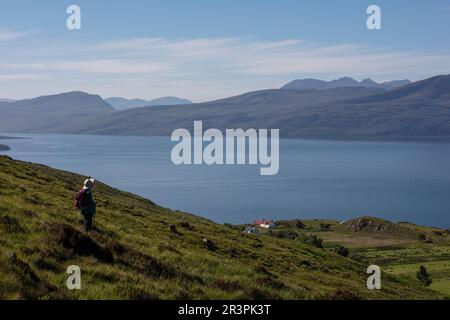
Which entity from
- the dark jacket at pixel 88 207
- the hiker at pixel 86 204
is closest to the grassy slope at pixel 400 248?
the hiker at pixel 86 204

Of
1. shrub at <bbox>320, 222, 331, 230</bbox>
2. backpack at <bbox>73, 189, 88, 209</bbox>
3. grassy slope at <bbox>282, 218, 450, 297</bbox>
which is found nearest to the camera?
backpack at <bbox>73, 189, 88, 209</bbox>

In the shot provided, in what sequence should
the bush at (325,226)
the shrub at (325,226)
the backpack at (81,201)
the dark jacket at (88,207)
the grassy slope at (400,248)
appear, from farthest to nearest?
the shrub at (325,226)
the bush at (325,226)
the grassy slope at (400,248)
the backpack at (81,201)
the dark jacket at (88,207)

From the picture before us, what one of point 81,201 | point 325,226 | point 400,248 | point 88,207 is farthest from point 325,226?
point 88,207

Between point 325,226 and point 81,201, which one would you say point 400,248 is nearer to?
point 325,226

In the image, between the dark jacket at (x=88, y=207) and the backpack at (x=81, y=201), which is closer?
the dark jacket at (x=88, y=207)

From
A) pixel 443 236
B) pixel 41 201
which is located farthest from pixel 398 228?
pixel 41 201

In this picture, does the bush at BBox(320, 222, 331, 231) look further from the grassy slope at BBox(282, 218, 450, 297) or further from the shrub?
the grassy slope at BBox(282, 218, 450, 297)

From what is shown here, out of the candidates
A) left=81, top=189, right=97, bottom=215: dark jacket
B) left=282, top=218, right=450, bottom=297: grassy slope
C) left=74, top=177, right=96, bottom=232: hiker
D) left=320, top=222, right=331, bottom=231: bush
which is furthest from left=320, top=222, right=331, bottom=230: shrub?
left=81, top=189, right=97, bottom=215: dark jacket

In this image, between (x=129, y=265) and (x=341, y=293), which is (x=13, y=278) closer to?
(x=129, y=265)

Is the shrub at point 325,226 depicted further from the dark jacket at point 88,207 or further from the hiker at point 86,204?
the dark jacket at point 88,207

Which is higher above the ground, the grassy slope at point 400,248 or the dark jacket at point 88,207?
the dark jacket at point 88,207
